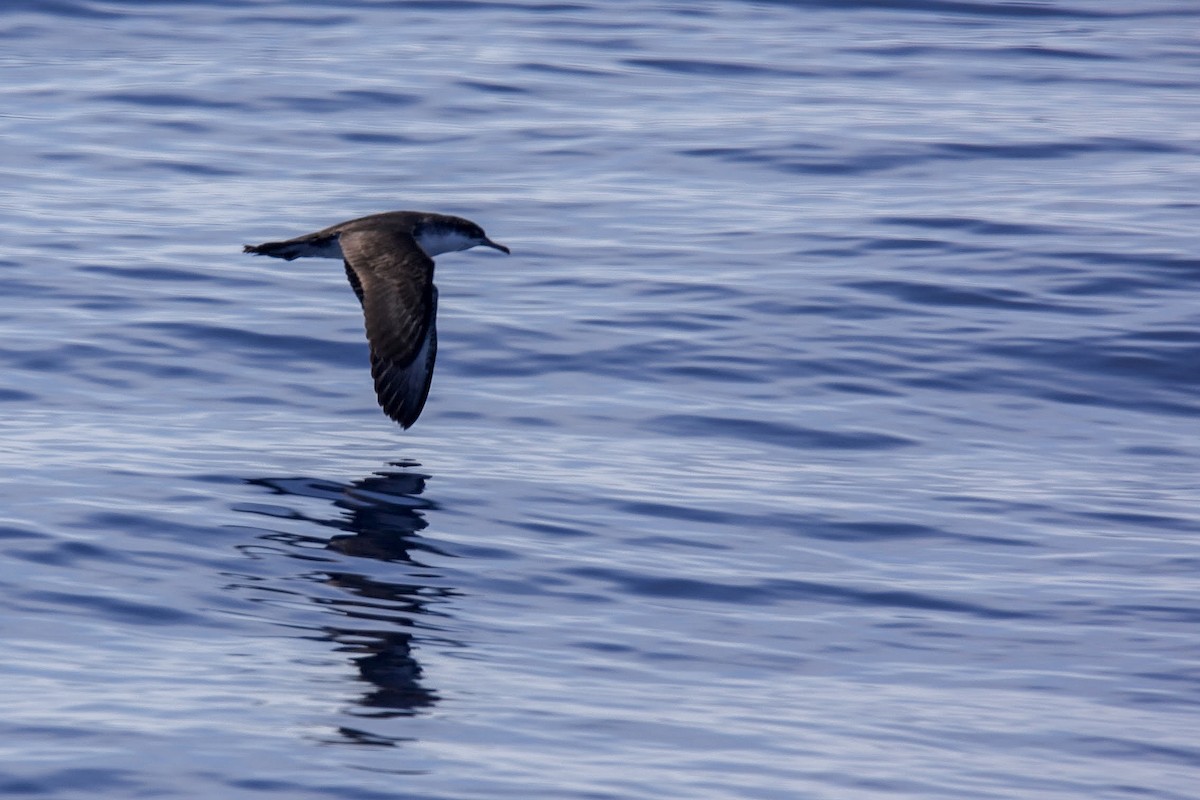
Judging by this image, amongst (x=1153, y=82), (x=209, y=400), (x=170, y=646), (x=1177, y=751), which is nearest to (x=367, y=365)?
(x=209, y=400)

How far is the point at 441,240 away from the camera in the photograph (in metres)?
11.5

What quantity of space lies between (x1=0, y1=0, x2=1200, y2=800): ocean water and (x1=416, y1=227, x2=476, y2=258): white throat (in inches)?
34.8

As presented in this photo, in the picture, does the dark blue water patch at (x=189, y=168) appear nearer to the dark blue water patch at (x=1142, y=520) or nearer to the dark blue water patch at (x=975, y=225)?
the dark blue water patch at (x=975, y=225)

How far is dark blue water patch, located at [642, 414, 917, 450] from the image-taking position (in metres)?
10.7

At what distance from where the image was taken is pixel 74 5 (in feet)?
80.2

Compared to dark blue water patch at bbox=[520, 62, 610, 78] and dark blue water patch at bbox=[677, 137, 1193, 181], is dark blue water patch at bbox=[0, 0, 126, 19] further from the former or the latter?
dark blue water patch at bbox=[677, 137, 1193, 181]

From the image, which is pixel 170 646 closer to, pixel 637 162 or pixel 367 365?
pixel 367 365

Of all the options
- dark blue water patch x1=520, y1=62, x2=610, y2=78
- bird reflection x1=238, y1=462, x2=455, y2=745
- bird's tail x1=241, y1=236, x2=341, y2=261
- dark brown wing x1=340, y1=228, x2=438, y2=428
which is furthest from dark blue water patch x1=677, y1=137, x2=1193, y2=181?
bird reflection x1=238, y1=462, x2=455, y2=745

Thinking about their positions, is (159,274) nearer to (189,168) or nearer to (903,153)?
(189,168)

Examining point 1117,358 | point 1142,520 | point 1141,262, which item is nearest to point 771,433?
point 1142,520

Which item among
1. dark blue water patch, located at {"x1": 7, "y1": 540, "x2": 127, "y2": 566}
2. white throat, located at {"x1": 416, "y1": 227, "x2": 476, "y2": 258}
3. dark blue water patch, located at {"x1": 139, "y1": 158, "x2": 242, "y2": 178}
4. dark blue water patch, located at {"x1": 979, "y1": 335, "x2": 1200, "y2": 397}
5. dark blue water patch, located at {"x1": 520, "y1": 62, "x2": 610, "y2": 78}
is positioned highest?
dark blue water patch, located at {"x1": 520, "y1": 62, "x2": 610, "y2": 78}

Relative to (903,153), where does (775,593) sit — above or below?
below

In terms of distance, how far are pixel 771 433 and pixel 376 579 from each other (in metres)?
3.29

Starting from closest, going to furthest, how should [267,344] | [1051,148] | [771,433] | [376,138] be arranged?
[771,433], [267,344], [1051,148], [376,138]
